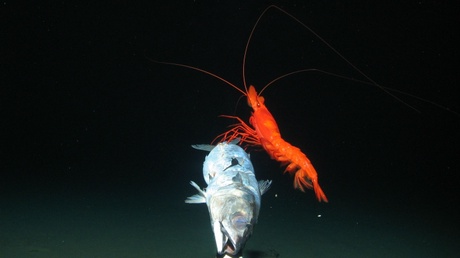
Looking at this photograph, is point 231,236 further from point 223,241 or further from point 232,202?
point 232,202

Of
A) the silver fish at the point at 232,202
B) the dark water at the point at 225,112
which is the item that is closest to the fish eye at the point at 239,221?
the silver fish at the point at 232,202

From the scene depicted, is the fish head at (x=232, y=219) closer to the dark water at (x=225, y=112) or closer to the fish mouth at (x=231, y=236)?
the fish mouth at (x=231, y=236)

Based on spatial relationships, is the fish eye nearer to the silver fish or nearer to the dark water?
the silver fish

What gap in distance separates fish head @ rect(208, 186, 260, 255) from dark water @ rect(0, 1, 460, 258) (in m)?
3.21

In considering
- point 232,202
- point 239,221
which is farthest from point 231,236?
point 232,202

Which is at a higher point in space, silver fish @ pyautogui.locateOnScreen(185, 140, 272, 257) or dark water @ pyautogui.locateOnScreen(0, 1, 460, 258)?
dark water @ pyautogui.locateOnScreen(0, 1, 460, 258)

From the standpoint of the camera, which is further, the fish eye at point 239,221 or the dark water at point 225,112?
the dark water at point 225,112

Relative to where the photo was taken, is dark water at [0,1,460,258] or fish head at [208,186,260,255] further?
dark water at [0,1,460,258]

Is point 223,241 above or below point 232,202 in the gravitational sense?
below

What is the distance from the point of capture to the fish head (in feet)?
6.92

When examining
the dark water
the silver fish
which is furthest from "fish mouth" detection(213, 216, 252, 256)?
the dark water

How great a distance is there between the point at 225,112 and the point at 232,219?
11067 mm

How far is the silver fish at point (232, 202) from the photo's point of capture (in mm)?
2127

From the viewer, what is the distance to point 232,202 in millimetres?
2262
